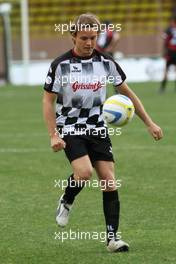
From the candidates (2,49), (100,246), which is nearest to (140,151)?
(100,246)

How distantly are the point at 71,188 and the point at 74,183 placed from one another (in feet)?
0.31

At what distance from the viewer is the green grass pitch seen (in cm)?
650

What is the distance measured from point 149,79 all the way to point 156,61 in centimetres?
75

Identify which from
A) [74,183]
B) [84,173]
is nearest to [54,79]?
[84,173]

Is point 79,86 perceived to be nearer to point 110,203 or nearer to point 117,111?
point 117,111

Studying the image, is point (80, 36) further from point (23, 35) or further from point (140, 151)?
point (23, 35)

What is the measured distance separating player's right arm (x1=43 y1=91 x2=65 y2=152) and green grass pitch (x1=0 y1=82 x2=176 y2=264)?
34.2 inches

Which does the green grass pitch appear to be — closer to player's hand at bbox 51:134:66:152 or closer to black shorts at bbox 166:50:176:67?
player's hand at bbox 51:134:66:152

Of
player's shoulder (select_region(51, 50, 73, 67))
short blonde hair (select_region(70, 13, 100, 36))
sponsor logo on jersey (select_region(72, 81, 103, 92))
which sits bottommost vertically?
sponsor logo on jersey (select_region(72, 81, 103, 92))

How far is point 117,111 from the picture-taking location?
21.5 feet

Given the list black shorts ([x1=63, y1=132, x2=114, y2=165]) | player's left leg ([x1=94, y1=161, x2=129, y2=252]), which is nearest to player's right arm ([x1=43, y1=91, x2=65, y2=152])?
black shorts ([x1=63, y1=132, x2=114, y2=165])

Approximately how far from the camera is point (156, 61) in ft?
99.0

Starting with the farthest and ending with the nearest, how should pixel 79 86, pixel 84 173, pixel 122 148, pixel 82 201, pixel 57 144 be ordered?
pixel 122 148 → pixel 82 201 → pixel 79 86 → pixel 84 173 → pixel 57 144

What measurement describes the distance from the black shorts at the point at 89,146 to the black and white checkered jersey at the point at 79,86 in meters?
0.09
